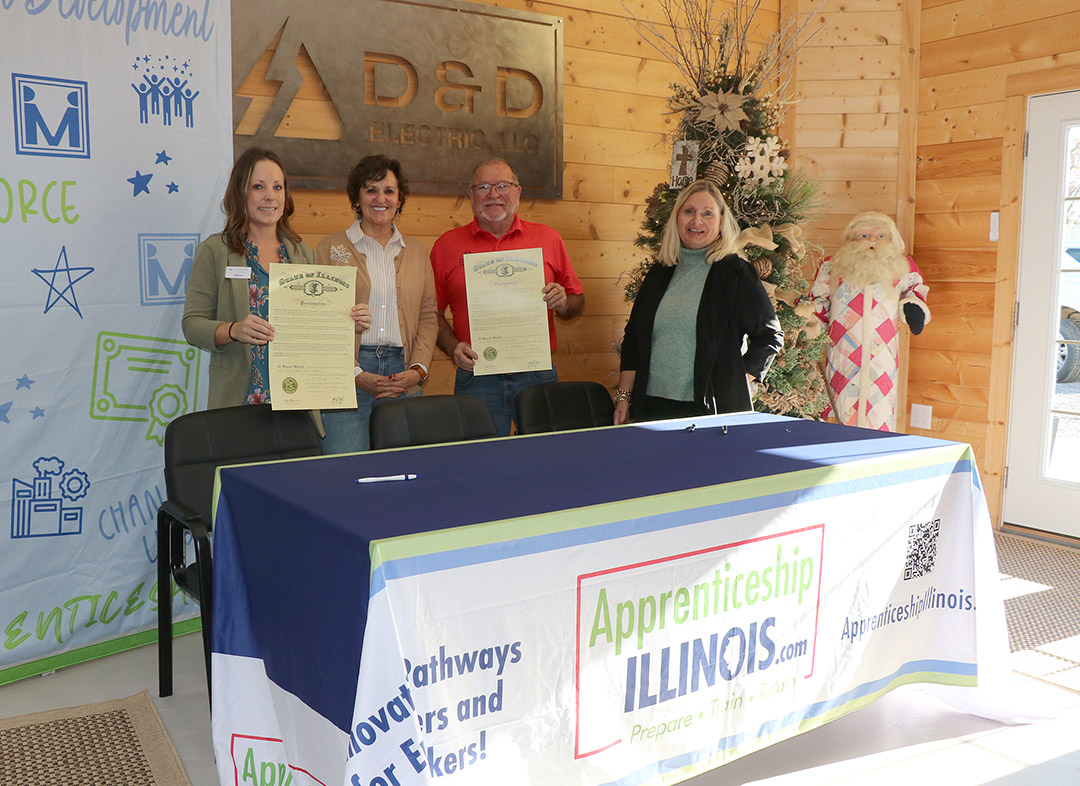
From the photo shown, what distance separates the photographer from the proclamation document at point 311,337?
8.75 ft

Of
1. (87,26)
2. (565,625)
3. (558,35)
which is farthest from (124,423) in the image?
(558,35)

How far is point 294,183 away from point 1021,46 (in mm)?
3713

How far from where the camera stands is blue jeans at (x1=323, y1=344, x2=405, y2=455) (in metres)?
3.24

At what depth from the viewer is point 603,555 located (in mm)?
1850

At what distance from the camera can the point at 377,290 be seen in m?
3.27

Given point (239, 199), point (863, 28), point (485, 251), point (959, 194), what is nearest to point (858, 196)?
point (959, 194)

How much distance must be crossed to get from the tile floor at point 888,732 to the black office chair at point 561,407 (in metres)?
1.33

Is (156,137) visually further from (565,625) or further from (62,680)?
(565,625)

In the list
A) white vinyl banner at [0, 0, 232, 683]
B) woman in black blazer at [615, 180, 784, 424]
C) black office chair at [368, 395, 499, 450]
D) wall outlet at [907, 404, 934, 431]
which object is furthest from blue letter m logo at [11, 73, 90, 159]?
wall outlet at [907, 404, 934, 431]

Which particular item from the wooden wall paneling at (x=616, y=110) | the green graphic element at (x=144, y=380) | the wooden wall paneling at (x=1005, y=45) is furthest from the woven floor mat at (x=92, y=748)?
the wooden wall paneling at (x=1005, y=45)

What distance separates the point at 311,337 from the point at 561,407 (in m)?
1.04

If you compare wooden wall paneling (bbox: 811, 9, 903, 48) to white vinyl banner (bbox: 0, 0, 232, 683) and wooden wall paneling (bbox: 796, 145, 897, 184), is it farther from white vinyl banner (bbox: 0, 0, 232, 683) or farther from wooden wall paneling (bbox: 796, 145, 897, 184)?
white vinyl banner (bbox: 0, 0, 232, 683)

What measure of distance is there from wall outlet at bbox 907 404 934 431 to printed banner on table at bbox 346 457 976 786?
2993 mm

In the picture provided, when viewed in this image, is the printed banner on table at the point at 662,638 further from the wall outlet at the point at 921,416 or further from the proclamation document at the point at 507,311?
the wall outlet at the point at 921,416
